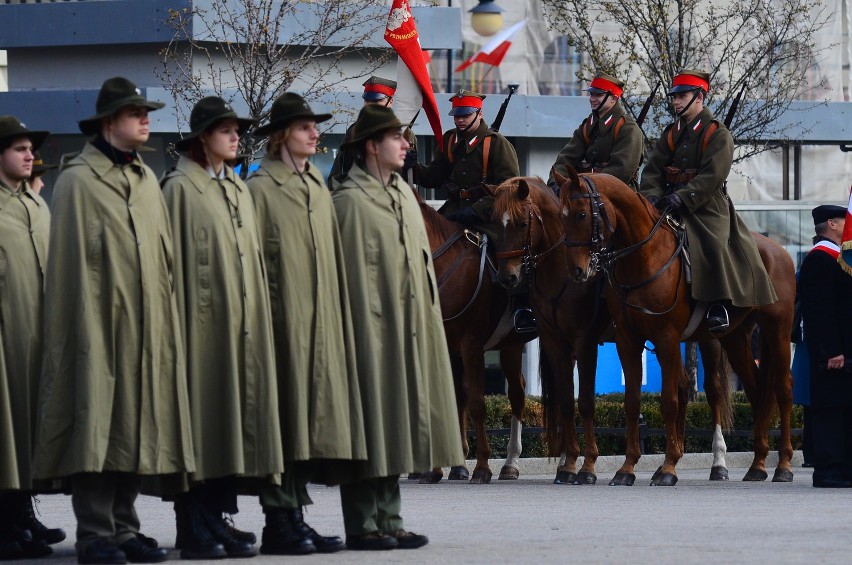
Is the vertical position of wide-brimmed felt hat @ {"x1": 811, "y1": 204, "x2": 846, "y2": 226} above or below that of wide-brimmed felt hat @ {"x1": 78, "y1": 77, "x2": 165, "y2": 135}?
below

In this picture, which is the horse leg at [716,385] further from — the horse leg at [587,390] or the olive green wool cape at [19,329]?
the olive green wool cape at [19,329]

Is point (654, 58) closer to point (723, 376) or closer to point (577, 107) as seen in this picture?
point (577, 107)

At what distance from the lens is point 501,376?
25688 millimetres

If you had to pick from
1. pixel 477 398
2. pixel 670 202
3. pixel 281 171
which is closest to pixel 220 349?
pixel 281 171

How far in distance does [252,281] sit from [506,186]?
570 cm

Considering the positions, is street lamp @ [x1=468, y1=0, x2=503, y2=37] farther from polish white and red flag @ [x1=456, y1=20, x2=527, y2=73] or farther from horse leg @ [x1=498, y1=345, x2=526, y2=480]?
horse leg @ [x1=498, y1=345, x2=526, y2=480]

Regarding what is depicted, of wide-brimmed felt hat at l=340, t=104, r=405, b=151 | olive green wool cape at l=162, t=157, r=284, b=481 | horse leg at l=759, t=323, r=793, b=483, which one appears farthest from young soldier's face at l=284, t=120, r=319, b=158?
horse leg at l=759, t=323, r=793, b=483

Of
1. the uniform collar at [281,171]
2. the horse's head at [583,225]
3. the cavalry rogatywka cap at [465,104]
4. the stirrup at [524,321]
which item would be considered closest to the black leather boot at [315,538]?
the uniform collar at [281,171]

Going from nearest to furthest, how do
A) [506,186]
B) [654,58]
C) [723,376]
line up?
1. [506,186]
2. [723,376]
3. [654,58]

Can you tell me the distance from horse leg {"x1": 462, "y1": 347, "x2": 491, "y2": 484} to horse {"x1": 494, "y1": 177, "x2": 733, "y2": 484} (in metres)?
0.59

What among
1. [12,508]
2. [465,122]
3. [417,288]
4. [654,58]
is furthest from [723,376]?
[12,508]

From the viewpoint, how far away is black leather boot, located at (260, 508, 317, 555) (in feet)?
32.2

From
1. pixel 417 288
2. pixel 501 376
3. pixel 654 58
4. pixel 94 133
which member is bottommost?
pixel 501 376

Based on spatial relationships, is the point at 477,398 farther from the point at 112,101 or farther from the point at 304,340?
the point at 112,101
